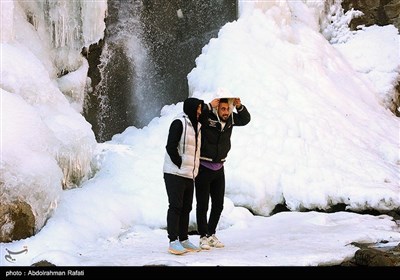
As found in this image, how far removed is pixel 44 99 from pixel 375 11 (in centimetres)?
977

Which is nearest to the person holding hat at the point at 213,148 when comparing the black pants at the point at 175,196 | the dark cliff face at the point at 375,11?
the black pants at the point at 175,196

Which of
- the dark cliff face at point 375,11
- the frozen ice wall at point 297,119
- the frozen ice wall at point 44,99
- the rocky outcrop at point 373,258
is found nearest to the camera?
the rocky outcrop at point 373,258

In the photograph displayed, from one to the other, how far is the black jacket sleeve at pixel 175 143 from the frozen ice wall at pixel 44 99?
1.75 m

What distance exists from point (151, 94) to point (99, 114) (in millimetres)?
1379

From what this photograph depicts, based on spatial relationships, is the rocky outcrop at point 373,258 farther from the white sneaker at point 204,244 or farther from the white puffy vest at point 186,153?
the white puffy vest at point 186,153

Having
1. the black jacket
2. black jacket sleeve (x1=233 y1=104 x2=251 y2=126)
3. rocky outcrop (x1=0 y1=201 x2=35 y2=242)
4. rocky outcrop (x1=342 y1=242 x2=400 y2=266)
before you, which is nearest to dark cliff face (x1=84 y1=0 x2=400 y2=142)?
rocky outcrop (x1=0 y1=201 x2=35 y2=242)

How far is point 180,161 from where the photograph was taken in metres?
4.65

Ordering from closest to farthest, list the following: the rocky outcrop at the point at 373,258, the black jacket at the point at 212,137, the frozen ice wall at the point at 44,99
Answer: the rocky outcrop at the point at 373,258 → the black jacket at the point at 212,137 → the frozen ice wall at the point at 44,99

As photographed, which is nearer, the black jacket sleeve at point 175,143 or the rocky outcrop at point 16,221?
the black jacket sleeve at point 175,143

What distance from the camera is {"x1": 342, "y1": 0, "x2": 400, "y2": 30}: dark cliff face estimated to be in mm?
13578

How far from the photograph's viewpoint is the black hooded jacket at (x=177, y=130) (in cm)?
462

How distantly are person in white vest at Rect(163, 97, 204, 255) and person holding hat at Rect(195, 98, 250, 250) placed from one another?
0.17 m

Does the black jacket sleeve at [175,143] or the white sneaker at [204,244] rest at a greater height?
the black jacket sleeve at [175,143]

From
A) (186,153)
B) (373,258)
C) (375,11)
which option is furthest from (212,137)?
(375,11)
